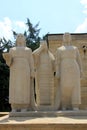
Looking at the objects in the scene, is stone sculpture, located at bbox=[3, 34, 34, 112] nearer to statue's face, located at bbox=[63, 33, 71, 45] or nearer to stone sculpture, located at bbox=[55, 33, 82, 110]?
stone sculpture, located at bbox=[55, 33, 82, 110]

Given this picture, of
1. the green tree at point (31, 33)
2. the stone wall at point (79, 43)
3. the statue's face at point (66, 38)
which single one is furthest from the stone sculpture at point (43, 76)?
the green tree at point (31, 33)

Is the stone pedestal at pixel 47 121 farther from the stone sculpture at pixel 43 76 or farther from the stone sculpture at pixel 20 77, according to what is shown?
the stone sculpture at pixel 43 76

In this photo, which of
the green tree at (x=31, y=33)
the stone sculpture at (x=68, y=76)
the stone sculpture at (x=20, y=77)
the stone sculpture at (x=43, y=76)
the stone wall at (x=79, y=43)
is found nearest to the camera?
the stone sculpture at (x=20, y=77)

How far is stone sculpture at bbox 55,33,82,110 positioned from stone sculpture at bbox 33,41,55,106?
0.37 meters

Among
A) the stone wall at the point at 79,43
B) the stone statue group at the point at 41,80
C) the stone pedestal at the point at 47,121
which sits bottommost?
the stone pedestal at the point at 47,121

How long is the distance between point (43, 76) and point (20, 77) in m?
0.87

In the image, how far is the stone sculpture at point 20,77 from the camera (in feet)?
31.1

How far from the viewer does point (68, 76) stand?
9625mm

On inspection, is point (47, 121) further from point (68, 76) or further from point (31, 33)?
point (31, 33)

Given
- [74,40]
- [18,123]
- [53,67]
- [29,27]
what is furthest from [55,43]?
[29,27]

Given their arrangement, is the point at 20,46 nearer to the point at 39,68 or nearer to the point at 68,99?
the point at 39,68

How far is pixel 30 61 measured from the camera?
979cm

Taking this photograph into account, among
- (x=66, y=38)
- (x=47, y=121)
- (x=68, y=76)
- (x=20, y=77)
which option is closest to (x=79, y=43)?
(x=66, y=38)

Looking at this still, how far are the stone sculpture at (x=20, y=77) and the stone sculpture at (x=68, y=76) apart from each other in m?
0.84
